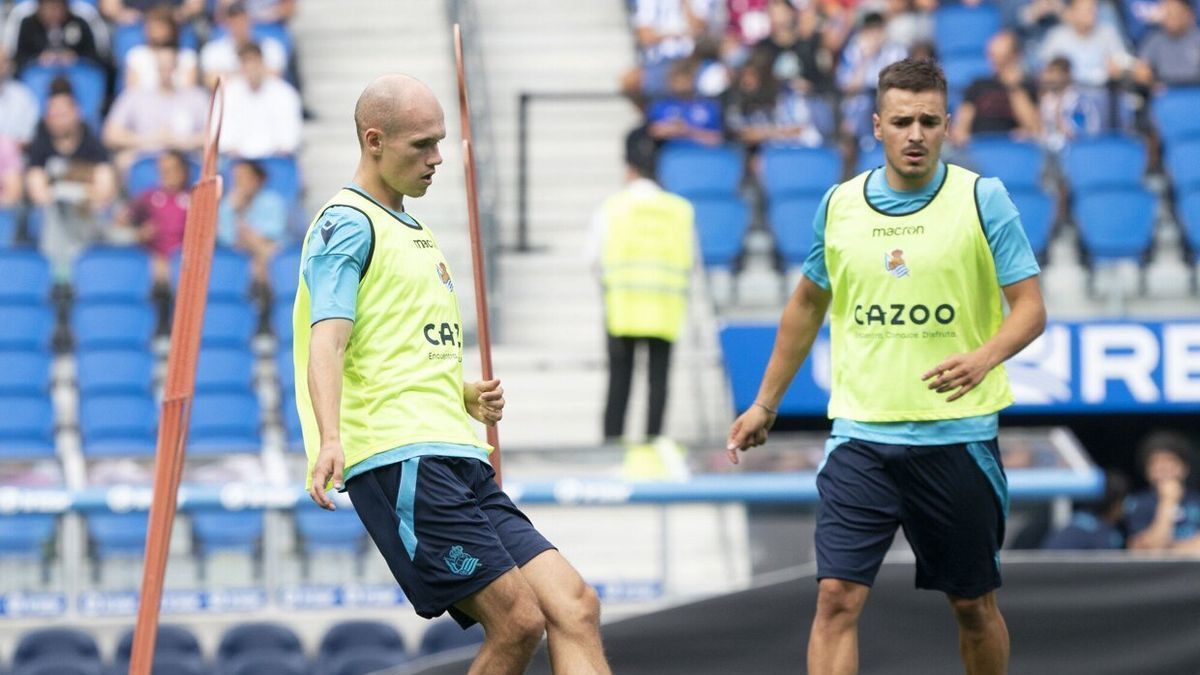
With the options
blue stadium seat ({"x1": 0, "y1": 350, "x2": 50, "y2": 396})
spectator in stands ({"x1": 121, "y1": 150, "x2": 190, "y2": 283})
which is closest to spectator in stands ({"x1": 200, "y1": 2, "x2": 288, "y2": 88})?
spectator in stands ({"x1": 121, "y1": 150, "x2": 190, "y2": 283})

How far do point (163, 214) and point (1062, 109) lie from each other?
20.4 ft

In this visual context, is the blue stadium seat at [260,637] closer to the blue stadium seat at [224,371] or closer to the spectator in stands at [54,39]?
the blue stadium seat at [224,371]

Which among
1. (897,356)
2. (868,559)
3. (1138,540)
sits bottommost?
(1138,540)

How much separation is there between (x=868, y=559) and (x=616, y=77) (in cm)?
1032

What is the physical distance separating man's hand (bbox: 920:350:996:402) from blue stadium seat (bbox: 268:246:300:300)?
778 centimetres

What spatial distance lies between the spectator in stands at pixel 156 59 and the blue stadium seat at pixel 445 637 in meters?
5.97

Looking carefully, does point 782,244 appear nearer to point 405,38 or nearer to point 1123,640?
point 405,38


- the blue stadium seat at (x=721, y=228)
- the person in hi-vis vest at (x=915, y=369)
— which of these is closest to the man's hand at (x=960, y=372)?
the person in hi-vis vest at (x=915, y=369)

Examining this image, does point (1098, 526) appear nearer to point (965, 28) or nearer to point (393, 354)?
point (393, 354)

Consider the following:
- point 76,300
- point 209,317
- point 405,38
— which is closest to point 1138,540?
point 209,317

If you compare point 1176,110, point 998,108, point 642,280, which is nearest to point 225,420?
point 642,280

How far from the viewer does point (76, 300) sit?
13.2 metres

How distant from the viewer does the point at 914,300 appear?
632 centimetres

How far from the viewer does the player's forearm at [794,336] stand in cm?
668
